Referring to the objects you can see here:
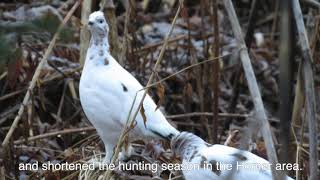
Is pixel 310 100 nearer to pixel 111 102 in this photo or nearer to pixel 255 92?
pixel 255 92

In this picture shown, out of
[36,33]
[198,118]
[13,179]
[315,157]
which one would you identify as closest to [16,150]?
[13,179]

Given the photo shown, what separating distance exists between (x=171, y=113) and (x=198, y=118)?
29 centimetres

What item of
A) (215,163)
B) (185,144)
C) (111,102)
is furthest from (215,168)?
(111,102)

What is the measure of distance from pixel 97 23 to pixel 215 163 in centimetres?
106

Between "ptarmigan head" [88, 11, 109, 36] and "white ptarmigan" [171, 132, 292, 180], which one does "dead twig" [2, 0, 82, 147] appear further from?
"white ptarmigan" [171, 132, 292, 180]

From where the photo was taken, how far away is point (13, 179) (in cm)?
405

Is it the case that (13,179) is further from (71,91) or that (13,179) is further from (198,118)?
(198,118)

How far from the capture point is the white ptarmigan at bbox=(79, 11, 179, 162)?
3689mm

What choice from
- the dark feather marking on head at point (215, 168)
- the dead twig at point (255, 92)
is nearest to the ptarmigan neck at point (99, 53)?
the dark feather marking on head at point (215, 168)

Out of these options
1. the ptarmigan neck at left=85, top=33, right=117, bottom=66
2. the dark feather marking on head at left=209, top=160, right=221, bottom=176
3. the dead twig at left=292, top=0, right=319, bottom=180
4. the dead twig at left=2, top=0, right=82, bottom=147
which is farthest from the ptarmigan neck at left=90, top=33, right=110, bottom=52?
the dead twig at left=292, top=0, right=319, bottom=180

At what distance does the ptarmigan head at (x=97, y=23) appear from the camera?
3.81m

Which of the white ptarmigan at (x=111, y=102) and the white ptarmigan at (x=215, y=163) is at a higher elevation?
the white ptarmigan at (x=111, y=102)

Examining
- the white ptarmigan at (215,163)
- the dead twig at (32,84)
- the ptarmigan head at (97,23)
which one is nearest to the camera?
the white ptarmigan at (215,163)

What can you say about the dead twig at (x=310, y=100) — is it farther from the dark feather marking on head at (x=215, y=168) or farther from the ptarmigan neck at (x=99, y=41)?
the ptarmigan neck at (x=99, y=41)
